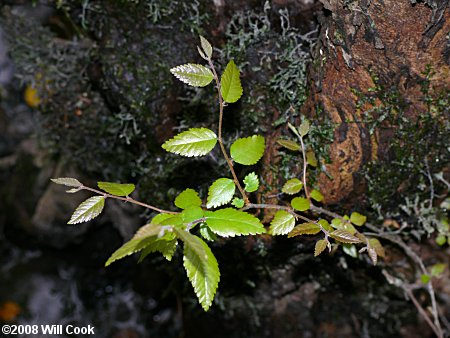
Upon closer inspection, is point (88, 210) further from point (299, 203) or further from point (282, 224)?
point (299, 203)

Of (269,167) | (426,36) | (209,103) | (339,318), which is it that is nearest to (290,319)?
(339,318)

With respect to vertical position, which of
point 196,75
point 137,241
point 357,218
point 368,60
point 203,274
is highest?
point 368,60

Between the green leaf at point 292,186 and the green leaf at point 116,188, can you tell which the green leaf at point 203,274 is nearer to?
the green leaf at point 116,188

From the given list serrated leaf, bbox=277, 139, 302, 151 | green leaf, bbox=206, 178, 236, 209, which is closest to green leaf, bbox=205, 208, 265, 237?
green leaf, bbox=206, 178, 236, 209

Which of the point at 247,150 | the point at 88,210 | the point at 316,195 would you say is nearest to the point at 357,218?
the point at 316,195

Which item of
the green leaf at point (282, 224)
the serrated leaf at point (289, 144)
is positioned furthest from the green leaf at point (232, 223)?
the serrated leaf at point (289, 144)

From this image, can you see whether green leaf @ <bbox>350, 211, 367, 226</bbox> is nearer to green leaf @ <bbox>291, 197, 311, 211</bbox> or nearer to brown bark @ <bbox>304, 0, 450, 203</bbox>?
brown bark @ <bbox>304, 0, 450, 203</bbox>

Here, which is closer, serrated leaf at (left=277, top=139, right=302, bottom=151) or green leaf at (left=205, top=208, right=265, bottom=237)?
green leaf at (left=205, top=208, right=265, bottom=237)
